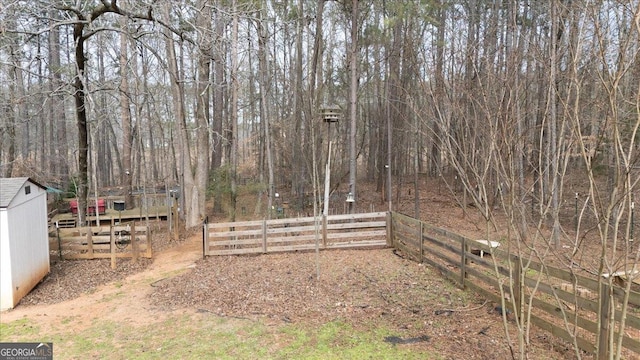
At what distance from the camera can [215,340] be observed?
4.47 m

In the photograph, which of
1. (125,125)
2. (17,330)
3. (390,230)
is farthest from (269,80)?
(17,330)

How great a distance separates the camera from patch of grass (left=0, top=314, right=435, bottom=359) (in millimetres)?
4098

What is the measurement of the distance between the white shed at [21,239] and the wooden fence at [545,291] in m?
6.96

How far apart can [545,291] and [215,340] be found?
3725 millimetres

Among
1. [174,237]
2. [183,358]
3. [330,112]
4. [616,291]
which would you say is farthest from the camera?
[174,237]

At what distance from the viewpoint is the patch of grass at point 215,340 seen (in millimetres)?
4098

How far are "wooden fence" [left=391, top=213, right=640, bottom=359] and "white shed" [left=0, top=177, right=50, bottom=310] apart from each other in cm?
696

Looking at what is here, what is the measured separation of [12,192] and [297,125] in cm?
977

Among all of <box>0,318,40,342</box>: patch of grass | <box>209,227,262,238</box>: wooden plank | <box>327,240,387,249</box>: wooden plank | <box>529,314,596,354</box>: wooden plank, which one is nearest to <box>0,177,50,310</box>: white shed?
<box>0,318,40,342</box>: patch of grass

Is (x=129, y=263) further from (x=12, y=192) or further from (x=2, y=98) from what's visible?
(x=2, y=98)

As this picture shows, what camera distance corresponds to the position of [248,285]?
6363 mm

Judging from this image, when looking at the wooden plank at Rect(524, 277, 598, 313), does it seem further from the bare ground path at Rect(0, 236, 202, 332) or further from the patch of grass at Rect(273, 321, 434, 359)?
the bare ground path at Rect(0, 236, 202, 332)

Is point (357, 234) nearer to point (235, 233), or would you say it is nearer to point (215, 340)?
point (235, 233)

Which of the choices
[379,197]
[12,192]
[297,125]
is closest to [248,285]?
[12,192]
